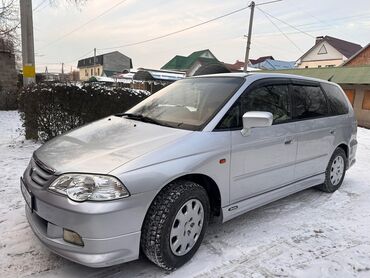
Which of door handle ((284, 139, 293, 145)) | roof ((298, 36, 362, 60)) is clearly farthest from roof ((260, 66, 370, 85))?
roof ((298, 36, 362, 60))

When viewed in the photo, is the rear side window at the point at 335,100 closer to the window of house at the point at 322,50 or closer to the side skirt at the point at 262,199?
the side skirt at the point at 262,199

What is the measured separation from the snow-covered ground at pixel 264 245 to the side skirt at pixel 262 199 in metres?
0.29

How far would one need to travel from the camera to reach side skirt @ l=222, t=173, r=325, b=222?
10.6 ft

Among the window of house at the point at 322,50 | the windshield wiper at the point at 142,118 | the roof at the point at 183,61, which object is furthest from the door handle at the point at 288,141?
the roof at the point at 183,61

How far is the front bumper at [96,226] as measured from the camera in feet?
7.66

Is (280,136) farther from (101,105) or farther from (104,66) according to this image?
(104,66)

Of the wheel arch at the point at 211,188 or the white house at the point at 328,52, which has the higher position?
the white house at the point at 328,52

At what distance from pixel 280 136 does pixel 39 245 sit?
8.96ft

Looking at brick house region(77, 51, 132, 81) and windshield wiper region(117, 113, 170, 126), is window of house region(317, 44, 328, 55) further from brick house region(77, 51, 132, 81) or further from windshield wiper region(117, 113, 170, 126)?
brick house region(77, 51, 132, 81)

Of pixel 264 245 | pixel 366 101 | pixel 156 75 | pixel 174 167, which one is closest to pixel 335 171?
pixel 264 245

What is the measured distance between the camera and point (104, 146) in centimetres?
282

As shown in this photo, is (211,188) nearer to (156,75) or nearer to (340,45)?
(156,75)

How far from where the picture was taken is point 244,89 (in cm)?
348

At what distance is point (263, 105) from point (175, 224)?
68.0 inches
